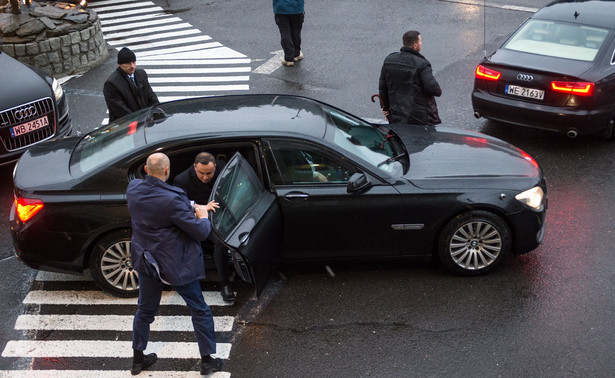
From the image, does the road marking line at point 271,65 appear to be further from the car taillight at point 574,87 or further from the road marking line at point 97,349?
the road marking line at point 97,349

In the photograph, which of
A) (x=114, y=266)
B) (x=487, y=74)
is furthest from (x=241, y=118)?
(x=487, y=74)

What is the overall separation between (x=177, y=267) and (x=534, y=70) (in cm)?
577

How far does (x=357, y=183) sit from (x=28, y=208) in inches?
111

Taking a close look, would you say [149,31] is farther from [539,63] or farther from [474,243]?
[474,243]

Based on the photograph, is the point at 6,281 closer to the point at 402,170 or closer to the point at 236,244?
the point at 236,244

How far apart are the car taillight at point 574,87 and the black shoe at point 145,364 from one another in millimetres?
5935

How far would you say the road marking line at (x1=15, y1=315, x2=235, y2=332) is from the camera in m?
6.44

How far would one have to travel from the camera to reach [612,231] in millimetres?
7648

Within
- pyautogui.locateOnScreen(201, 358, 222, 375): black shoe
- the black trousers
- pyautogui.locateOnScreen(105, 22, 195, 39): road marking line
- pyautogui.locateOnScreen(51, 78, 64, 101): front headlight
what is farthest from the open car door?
pyautogui.locateOnScreen(105, 22, 195, 39): road marking line

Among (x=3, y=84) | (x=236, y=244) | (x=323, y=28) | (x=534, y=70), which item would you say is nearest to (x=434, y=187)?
(x=236, y=244)

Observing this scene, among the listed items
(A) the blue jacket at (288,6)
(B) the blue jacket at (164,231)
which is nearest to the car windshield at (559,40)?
(A) the blue jacket at (288,6)

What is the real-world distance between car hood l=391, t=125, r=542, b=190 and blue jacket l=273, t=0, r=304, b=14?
19.4 feet

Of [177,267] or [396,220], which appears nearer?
[177,267]

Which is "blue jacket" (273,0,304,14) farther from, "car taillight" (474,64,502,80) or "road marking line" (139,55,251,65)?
"car taillight" (474,64,502,80)
